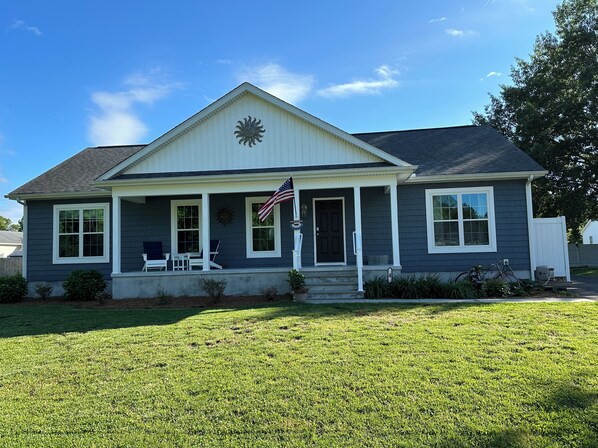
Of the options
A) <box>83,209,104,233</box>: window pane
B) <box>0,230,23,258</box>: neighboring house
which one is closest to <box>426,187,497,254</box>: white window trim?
<box>83,209,104,233</box>: window pane

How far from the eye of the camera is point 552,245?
1141 centimetres

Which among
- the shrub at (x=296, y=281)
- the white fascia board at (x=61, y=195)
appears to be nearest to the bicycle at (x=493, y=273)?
the shrub at (x=296, y=281)

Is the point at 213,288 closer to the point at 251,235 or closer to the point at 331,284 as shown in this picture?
the point at 331,284

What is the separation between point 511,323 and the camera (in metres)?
6.23

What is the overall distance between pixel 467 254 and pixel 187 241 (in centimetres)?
867

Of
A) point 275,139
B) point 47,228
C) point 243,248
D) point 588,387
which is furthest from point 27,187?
point 588,387

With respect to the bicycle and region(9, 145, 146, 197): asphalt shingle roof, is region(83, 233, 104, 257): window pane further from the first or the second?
the bicycle

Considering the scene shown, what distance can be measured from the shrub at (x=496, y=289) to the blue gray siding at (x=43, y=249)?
11.0 metres

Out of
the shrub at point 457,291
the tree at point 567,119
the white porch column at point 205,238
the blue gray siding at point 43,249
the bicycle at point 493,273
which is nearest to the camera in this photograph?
the shrub at point 457,291

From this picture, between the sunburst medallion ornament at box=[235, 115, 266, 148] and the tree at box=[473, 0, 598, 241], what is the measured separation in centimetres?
1627

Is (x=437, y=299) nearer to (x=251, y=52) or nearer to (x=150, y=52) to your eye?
(x=251, y=52)

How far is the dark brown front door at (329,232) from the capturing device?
12.2m

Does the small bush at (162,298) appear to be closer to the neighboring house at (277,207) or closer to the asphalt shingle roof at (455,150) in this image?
the neighboring house at (277,207)

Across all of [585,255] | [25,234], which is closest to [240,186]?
[25,234]
